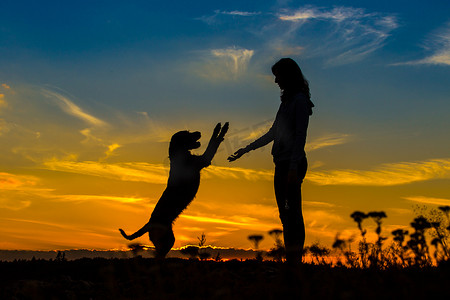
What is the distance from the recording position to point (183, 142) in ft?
28.3

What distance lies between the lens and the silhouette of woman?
5.91 meters

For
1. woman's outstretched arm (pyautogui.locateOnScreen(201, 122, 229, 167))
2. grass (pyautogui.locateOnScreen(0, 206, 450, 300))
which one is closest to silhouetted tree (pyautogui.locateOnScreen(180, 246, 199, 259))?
grass (pyautogui.locateOnScreen(0, 206, 450, 300))

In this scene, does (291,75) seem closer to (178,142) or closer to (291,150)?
(291,150)

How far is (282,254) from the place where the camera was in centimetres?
552

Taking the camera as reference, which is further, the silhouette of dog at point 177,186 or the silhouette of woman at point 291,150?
the silhouette of dog at point 177,186

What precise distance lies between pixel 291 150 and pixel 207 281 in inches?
79.2

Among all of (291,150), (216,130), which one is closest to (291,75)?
(291,150)

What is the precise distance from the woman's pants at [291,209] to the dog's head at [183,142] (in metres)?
2.90

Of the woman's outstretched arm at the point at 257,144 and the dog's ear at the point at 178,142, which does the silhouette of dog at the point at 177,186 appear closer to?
the dog's ear at the point at 178,142

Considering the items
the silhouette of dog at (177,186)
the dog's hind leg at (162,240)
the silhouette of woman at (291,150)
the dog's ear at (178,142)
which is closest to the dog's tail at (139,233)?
the silhouette of dog at (177,186)

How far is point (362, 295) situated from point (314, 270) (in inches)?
76.2

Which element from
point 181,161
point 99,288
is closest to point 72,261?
point 99,288

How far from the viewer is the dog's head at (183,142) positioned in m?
8.63

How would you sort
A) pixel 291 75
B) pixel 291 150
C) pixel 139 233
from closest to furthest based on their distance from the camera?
1. pixel 291 150
2. pixel 291 75
3. pixel 139 233
